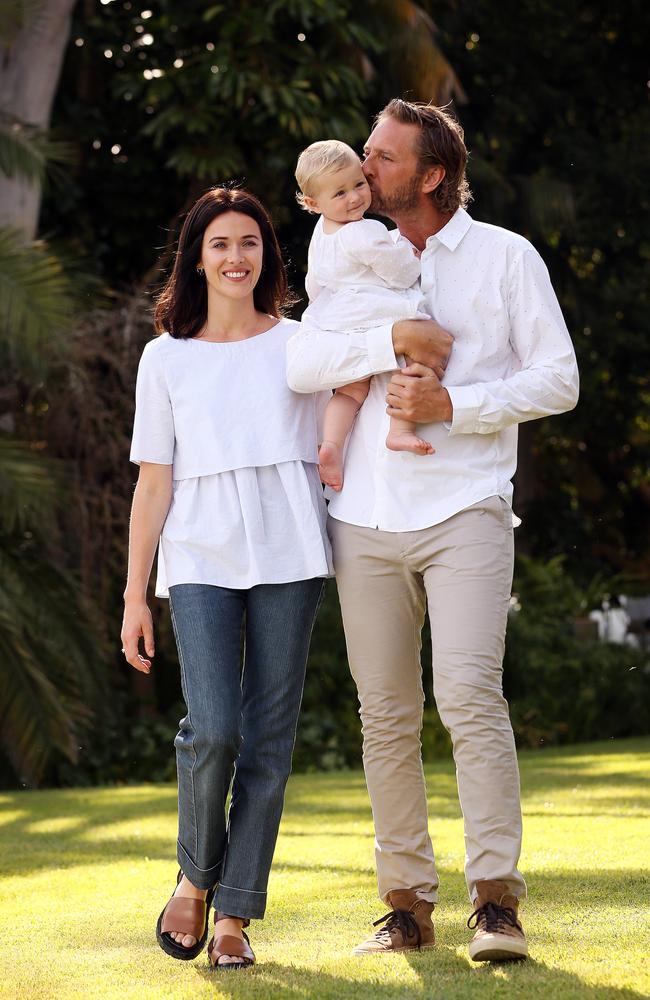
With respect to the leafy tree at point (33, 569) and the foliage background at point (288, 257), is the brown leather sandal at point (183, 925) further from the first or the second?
the leafy tree at point (33, 569)

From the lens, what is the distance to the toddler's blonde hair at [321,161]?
359cm

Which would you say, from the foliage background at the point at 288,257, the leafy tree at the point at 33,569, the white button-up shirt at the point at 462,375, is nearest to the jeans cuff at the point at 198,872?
the white button-up shirt at the point at 462,375

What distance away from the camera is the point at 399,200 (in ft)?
Result: 12.0

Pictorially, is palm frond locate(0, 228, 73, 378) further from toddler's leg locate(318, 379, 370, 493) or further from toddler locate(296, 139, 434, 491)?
toddler's leg locate(318, 379, 370, 493)

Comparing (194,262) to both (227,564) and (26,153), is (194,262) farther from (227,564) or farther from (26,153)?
(26,153)

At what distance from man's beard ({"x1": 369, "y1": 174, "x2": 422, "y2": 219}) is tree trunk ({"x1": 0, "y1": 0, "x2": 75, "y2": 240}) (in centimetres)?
712

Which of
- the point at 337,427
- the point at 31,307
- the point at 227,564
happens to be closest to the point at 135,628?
the point at 227,564

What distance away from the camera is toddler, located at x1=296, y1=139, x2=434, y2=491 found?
3.49 m

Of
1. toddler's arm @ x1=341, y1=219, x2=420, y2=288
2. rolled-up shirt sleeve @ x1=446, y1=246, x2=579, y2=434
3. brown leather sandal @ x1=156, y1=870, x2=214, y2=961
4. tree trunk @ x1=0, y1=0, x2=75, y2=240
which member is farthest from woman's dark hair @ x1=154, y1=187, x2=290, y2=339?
tree trunk @ x1=0, y1=0, x2=75, y2=240

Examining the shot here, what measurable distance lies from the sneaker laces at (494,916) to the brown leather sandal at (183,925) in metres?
0.71

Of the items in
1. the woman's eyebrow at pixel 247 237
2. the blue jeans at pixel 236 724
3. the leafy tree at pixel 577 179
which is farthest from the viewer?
the leafy tree at pixel 577 179

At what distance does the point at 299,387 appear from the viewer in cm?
350

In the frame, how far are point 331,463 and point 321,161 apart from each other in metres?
0.81

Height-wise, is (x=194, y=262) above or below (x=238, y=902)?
above
